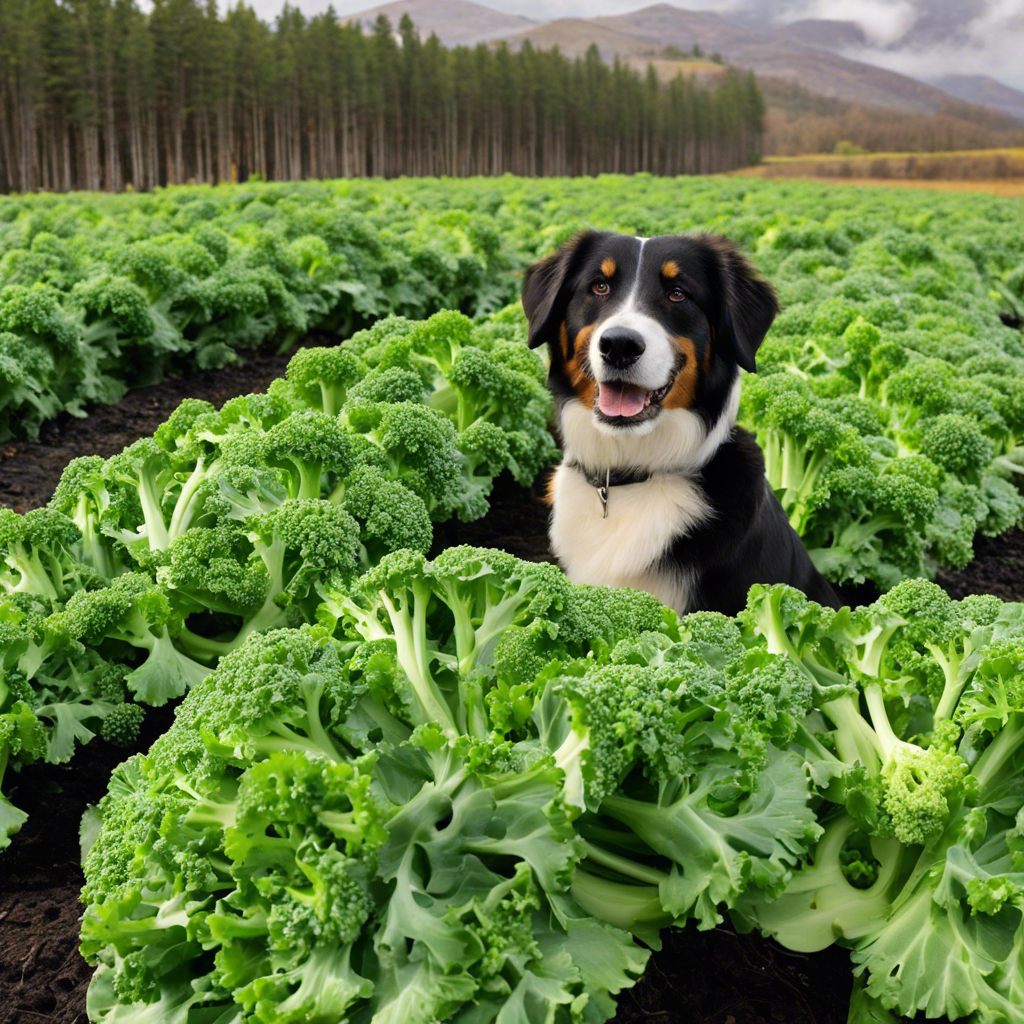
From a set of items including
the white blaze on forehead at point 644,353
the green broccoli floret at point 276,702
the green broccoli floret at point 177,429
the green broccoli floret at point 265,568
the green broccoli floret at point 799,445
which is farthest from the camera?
the green broccoli floret at point 799,445

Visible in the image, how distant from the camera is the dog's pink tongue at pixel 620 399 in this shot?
14.2ft

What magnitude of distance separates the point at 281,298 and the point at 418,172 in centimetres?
7457

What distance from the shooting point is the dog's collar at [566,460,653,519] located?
455 cm

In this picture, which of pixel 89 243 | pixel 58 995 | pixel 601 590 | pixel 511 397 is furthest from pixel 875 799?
pixel 89 243

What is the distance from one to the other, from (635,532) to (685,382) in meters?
0.71

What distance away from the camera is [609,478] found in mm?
4641

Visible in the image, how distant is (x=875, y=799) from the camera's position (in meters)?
2.58

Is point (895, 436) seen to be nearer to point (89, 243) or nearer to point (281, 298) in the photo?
point (281, 298)

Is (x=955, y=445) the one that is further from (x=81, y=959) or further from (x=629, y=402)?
(x=81, y=959)

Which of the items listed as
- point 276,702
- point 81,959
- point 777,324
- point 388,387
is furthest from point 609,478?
point 777,324

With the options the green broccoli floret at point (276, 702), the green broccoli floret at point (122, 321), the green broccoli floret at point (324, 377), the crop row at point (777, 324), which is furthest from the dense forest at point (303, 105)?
the green broccoli floret at point (276, 702)

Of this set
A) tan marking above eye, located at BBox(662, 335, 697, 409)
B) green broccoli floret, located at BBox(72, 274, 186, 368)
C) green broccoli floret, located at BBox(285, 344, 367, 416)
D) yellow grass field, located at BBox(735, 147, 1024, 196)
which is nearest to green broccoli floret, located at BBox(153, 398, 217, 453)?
green broccoli floret, located at BBox(285, 344, 367, 416)

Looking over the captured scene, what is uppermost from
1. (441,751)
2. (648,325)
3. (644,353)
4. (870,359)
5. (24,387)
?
(648,325)

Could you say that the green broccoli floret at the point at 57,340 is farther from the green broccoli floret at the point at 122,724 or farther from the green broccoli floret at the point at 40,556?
the green broccoli floret at the point at 122,724
